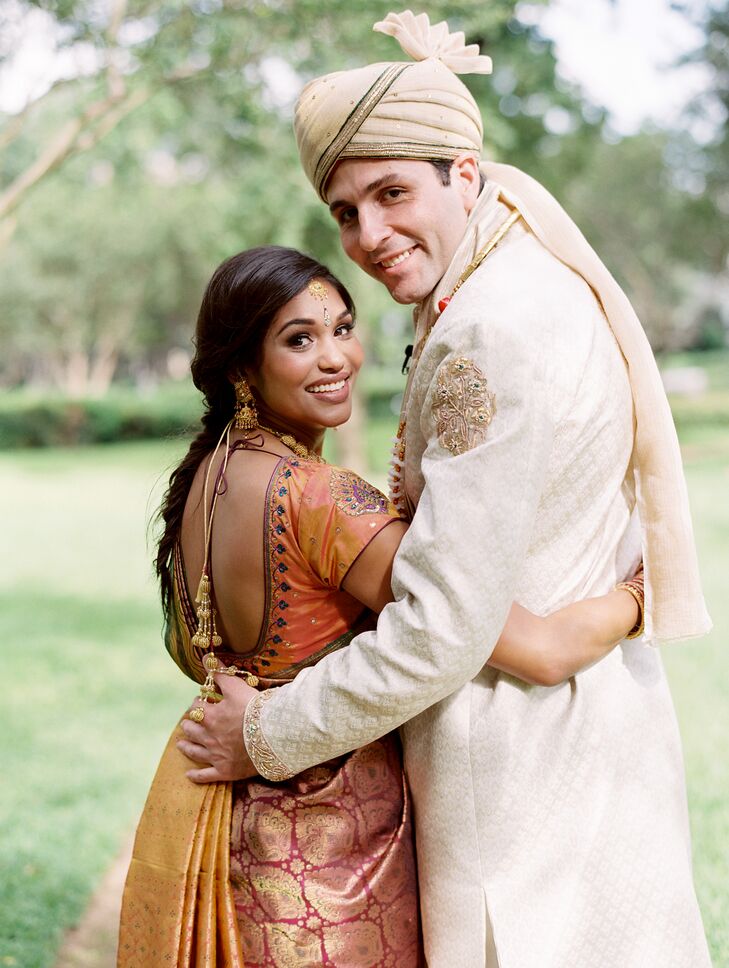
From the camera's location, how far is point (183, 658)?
2580 mm

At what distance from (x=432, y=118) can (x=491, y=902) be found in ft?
5.37

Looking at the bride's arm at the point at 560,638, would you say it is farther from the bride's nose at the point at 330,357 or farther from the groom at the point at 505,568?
the bride's nose at the point at 330,357

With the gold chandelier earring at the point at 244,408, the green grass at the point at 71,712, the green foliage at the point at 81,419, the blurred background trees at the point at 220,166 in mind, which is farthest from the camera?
the green foliage at the point at 81,419

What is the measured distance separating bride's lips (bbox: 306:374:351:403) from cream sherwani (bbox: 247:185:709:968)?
0.90ft

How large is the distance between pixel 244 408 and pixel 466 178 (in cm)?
73

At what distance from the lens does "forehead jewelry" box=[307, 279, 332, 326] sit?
2.38 m

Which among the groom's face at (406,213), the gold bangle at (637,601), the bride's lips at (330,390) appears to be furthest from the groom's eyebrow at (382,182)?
the gold bangle at (637,601)

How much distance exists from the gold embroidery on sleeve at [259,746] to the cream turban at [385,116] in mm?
1185

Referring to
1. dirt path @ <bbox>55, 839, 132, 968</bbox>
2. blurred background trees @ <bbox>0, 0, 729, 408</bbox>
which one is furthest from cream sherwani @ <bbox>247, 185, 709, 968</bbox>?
blurred background trees @ <bbox>0, 0, 729, 408</bbox>

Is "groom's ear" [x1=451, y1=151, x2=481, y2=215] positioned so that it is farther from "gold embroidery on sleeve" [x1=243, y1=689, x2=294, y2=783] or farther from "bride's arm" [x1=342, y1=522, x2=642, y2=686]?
"gold embroidery on sleeve" [x1=243, y1=689, x2=294, y2=783]

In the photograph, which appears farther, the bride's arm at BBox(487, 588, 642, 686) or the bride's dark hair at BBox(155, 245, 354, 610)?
the bride's dark hair at BBox(155, 245, 354, 610)

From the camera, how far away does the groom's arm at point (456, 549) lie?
1890 mm

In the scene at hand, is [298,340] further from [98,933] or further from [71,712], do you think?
[71,712]

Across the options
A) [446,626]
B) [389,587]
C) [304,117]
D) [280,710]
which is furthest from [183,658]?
[304,117]
